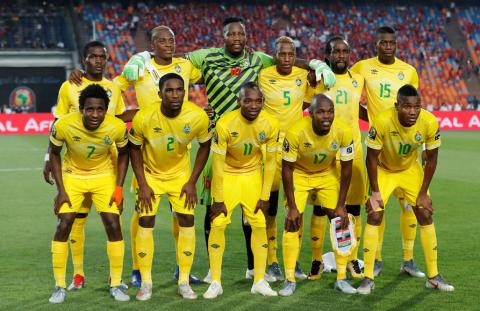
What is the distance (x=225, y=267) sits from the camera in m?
8.51

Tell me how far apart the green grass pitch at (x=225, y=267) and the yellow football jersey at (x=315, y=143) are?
4.21 ft

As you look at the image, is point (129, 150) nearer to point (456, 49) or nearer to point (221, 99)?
point (221, 99)

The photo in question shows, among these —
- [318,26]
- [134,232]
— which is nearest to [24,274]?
[134,232]

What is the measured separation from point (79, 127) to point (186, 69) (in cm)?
136

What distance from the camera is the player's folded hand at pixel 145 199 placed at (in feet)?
23.8

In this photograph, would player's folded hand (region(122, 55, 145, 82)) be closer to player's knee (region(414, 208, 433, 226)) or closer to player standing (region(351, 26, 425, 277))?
player standing (region(351, 26, 425, 277))

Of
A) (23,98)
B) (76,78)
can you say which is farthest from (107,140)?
(23,98)

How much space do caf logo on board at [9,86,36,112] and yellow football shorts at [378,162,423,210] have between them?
33.7 meters

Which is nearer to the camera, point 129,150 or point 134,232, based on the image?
point 129,150

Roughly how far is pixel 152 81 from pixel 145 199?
1295mm

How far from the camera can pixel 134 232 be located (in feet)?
26.3

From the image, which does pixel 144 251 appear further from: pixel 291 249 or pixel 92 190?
pixel 291 249

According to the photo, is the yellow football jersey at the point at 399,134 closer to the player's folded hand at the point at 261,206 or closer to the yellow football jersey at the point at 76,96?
the player's folded hand at the point at 261,206

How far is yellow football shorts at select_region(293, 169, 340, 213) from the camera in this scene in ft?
25.1
